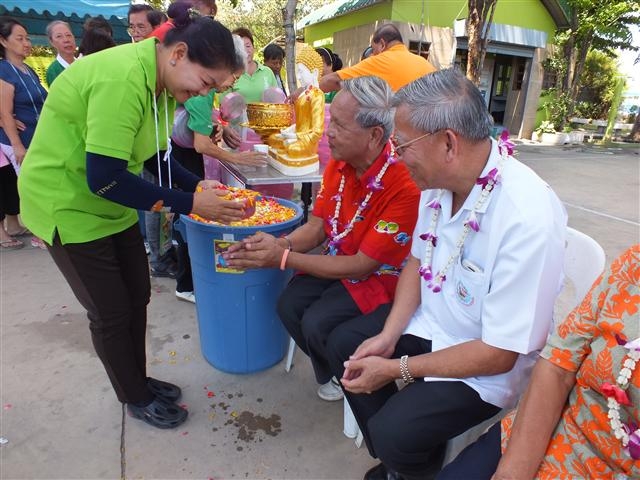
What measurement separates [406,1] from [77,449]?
1131 cm

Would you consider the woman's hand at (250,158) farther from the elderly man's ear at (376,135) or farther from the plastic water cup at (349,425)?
the plastic water cup at (349,425)

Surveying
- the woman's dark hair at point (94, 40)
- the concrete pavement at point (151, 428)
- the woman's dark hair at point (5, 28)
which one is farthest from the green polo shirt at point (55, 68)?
the concrete pavement at point (151, 428)

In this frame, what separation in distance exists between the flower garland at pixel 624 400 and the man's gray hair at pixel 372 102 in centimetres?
121

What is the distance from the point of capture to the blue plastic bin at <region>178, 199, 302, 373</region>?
2.13 meters

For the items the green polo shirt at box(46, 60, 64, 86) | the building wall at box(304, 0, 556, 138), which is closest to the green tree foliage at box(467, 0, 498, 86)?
the building wall at box(304, 0, 556, 138)

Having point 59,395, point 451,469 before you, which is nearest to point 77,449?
point 59,395

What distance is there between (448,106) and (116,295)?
4.93ft

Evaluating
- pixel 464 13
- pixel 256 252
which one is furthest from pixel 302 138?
pixel 464 13

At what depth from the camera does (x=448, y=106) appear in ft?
4.31

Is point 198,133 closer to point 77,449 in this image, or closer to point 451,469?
point 77,449

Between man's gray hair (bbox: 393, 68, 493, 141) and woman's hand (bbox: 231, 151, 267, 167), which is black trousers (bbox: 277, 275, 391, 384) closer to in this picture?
man's gray hair (bbox: 393, 68, 493, 141)

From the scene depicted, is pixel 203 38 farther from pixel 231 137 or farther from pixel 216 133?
pixel 231 137

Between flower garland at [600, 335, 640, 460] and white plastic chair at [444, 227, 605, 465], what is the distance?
1.72ft

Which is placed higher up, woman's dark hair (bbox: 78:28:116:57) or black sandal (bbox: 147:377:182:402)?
woman's dark hair (bbox: 78:28:116:57)
